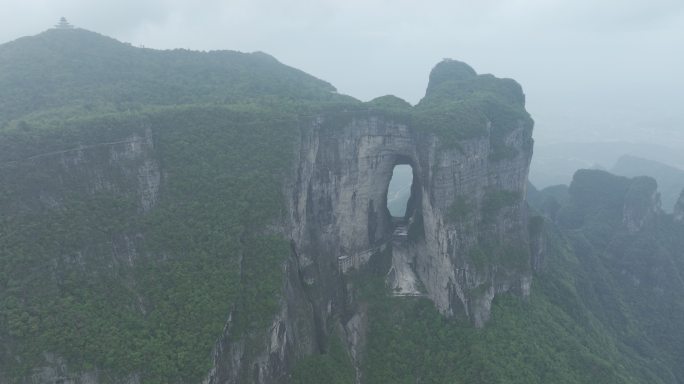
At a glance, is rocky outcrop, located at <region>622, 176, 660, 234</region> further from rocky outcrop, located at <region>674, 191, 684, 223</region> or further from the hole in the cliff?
the hole in the cliff

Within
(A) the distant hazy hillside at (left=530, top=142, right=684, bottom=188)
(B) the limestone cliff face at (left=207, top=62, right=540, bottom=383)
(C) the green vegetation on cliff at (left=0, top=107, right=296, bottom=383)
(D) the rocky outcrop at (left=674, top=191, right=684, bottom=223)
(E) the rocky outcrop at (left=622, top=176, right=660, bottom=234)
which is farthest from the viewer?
(A) the distant hazy hillside at (left=530, top=142, right=684, bottom=188)

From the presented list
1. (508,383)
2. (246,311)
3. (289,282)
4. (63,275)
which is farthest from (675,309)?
(63,275)

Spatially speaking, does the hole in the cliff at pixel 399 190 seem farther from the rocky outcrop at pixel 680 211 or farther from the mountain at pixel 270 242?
the mountain at pixel 270 242

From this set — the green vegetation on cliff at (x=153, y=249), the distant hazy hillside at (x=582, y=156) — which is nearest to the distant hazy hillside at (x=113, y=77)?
the green vegetation on cliff at (x=153, y=249)

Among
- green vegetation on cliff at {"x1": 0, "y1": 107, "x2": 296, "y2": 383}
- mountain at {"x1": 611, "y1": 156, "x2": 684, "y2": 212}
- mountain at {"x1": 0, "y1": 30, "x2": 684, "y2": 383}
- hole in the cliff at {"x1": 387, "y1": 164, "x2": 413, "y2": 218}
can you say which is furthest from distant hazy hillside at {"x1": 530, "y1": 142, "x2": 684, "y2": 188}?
green vegetation on cliff at {"x1": 0, "y1": 107, "x2": 296, "y2": 383}

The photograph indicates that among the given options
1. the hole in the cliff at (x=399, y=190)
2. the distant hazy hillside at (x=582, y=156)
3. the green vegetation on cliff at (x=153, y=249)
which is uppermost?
the green vegetation on cliff at (x=153, y=249)

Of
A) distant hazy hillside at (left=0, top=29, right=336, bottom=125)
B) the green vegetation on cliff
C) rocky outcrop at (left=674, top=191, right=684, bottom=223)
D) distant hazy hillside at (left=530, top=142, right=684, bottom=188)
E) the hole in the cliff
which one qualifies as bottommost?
the hole in the cliff
